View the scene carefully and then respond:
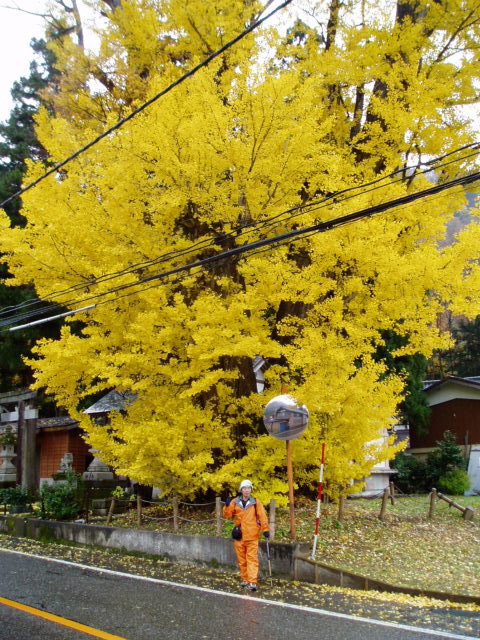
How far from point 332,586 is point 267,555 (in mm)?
1124

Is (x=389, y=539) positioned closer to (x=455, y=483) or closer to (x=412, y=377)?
(x=455, y=483)

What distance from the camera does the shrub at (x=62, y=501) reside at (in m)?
13.7

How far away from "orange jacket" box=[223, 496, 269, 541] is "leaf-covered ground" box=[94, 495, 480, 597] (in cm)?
134

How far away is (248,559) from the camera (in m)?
8.45

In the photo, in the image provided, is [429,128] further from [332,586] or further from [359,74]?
[332,586]

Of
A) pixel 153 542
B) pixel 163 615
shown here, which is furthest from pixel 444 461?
pixel 163 615

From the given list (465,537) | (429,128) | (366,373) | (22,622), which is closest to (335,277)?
(366,373)

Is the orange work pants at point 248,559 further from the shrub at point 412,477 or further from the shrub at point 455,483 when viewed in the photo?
the shrub at point 412,477

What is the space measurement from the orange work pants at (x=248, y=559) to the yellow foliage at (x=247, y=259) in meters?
1.79

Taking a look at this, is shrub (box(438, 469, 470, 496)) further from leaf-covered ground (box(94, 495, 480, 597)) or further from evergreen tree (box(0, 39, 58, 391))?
evergreen tree (box(0, 39, 58, 391))

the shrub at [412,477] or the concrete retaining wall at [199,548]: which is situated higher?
the concrete retaining wall at [199,548]

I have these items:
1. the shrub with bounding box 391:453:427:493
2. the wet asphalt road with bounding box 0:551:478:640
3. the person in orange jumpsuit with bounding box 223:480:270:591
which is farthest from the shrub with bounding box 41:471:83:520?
the shrub with bounding box 391:453:427:493

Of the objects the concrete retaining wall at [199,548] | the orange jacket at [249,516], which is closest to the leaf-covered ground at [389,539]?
the concrete retaining wall at [199,548]

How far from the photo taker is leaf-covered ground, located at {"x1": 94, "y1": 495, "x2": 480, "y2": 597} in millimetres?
8773
